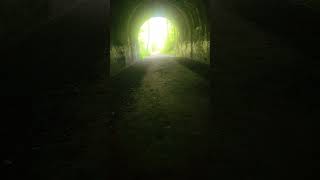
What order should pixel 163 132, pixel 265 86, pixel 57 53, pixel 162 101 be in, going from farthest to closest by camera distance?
1. pixel 57 53
2. pixel 265 86
3. pixel 162 101
4. pixel 163 132

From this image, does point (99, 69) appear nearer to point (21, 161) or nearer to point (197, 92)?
point (197, 92)

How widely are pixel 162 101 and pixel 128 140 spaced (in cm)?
268

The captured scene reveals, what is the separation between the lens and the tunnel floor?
127 inches

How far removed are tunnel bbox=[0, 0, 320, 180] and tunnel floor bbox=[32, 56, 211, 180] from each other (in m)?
0.02

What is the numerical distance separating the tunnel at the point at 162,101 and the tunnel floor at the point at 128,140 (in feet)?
0.07

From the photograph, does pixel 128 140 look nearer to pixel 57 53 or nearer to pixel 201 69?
pixel 57 53

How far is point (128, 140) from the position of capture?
4.15m

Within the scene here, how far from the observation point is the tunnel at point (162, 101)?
3.40 metres

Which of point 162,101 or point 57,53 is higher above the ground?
point 57,53

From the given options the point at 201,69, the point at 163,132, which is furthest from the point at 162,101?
the point at 201,69

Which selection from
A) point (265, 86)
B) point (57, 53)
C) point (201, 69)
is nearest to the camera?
point (265, 86)

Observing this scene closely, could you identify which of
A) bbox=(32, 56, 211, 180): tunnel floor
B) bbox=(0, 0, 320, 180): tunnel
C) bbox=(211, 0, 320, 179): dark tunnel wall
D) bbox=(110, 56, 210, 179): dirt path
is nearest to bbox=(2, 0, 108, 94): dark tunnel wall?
bbox=(0, 0, 320, 180): tunnel

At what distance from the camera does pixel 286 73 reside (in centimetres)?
786

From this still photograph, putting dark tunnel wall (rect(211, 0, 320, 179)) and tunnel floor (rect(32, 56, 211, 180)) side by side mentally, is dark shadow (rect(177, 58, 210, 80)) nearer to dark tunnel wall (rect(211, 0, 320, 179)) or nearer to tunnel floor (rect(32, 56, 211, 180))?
dark tunnel wall (rect(211, 0, 320, 179))
